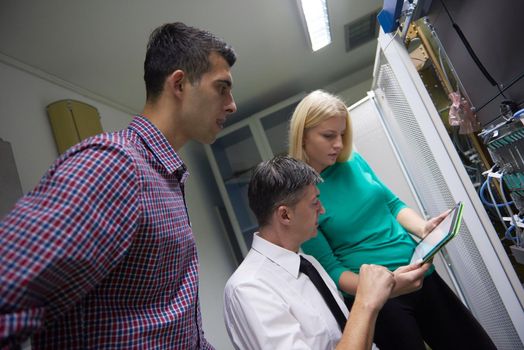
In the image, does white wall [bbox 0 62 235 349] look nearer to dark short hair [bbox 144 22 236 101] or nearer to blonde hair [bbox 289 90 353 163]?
dark short hair [bbox 144 22 236 101]

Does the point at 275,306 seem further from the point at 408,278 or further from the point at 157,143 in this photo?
the point at 157,143

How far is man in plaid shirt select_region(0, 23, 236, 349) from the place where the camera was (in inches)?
18.8

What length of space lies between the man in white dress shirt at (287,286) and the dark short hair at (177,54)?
0.42 m

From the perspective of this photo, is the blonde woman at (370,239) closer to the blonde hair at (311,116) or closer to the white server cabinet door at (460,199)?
the blonde hair at (311,116)

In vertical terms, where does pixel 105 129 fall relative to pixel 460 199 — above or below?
above

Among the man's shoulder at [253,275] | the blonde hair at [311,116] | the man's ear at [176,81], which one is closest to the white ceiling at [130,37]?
Result: the blonde hair at [311,116]

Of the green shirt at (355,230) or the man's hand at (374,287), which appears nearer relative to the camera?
the man's hand at (374,287)

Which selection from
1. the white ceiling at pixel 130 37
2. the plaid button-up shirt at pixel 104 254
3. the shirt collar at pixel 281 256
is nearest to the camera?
the plaid button-up shirt at pixel 104 254

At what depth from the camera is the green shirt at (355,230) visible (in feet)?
4.16

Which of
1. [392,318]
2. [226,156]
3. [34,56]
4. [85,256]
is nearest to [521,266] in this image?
[392,318]

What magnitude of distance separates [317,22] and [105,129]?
1.82 metres

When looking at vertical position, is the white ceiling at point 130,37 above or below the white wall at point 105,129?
above

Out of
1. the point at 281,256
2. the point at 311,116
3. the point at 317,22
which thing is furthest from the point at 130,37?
the point at 281,256

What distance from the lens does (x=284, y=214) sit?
1.11 metres
